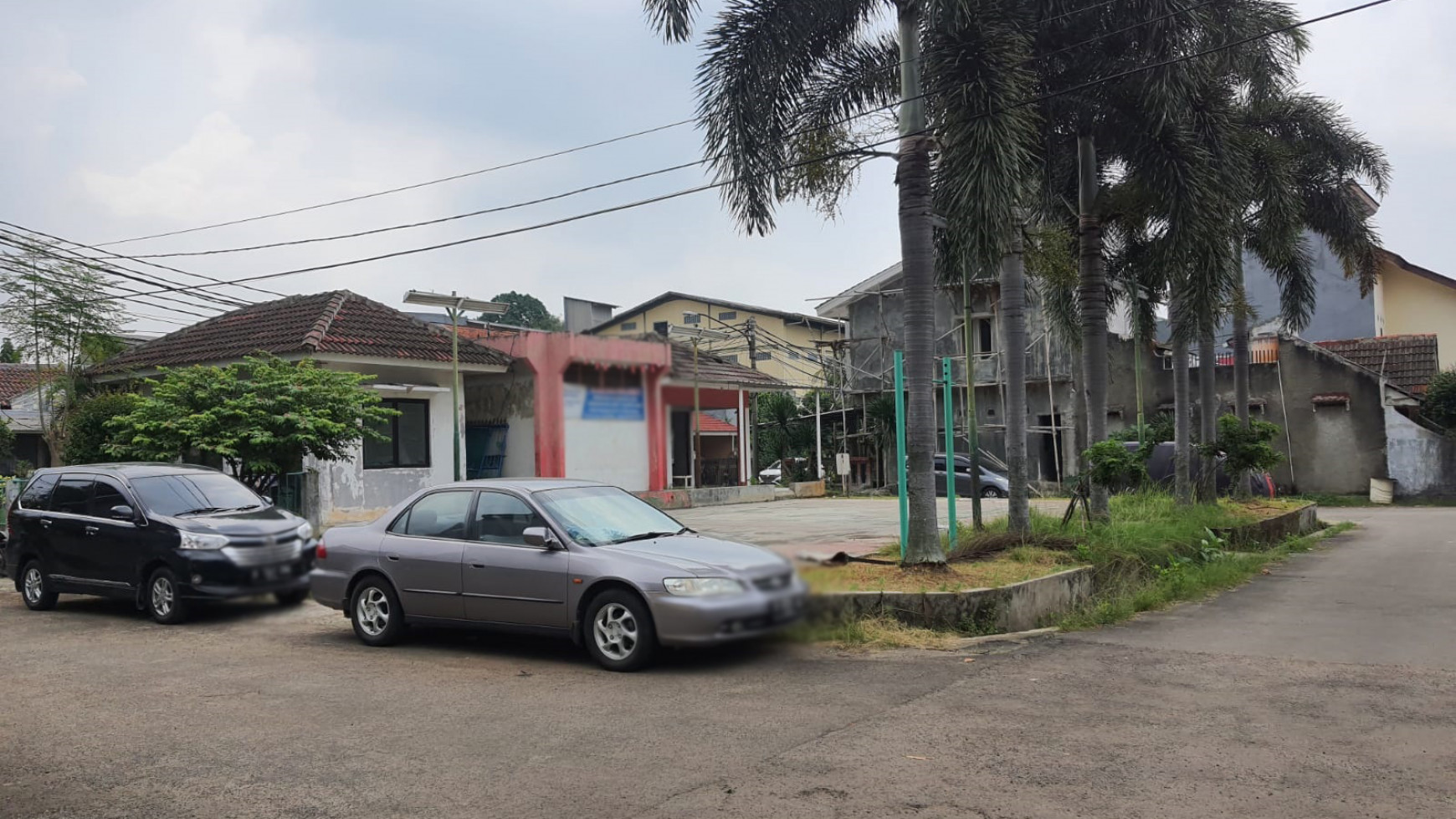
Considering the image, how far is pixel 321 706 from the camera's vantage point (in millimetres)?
7098

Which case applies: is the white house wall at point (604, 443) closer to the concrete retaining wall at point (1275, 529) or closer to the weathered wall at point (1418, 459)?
the concrete retaining wall at point (1275, 529)

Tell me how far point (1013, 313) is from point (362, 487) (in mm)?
13558

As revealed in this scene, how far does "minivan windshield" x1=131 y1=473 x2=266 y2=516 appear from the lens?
1145 cm

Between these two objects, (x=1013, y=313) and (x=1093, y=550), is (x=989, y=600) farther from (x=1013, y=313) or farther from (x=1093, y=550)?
(x=1013, y=313)

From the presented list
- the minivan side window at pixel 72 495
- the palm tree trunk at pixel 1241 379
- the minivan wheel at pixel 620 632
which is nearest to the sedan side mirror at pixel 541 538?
the minivan wheel at pixel 620 632

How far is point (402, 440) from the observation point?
22.5 meters

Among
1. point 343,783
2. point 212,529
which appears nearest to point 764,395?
point 212,529

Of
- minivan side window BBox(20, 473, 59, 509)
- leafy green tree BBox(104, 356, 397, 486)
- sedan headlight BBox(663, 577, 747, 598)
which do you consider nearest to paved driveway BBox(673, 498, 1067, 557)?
sedan headlight BBox(663, 577, 747, 598)

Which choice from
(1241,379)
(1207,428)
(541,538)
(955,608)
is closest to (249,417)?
(541,538)

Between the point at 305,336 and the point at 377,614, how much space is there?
41.4 ft

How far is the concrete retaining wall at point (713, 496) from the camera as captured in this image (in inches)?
1040

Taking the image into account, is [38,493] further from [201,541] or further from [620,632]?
[620,632]

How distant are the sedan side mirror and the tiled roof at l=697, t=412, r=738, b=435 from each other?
24434mm

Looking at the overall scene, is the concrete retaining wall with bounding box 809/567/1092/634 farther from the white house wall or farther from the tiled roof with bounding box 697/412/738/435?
the tiled roof with bounding box 697/412/738/435
